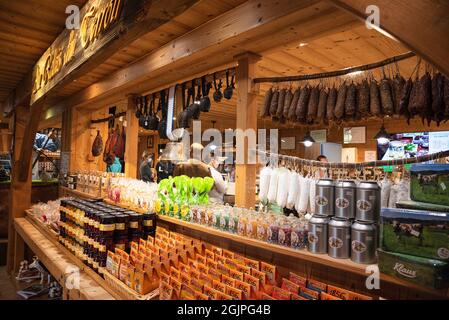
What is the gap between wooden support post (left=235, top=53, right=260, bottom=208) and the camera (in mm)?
2707

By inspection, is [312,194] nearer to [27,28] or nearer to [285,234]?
[285,234]

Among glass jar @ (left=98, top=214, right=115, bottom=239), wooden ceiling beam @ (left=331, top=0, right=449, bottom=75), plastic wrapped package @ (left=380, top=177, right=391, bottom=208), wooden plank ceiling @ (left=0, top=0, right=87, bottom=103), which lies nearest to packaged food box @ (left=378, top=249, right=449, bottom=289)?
plastic wrapped package @ (left=380, top=177, right=391, bottom=208)

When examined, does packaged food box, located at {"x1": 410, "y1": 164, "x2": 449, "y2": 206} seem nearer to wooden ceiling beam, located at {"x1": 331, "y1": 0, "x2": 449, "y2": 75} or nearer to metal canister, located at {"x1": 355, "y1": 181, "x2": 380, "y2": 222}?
metal canister, located at {"x1": 355, "y1": 181, "x2": 380, "y2": 222}

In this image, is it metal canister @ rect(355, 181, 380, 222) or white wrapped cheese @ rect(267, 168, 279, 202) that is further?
white wrapped cheese @ rect(267, 168, 279, 202)

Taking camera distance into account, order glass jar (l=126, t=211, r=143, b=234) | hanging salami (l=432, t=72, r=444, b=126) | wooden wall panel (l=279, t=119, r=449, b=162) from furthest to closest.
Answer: wooden wall panel (l=279, t=119, r=449, b=162) → glass jar (l=126, t=211, r=143, b=234) → hanging salami (l=432, t=72, r=444, b=126)

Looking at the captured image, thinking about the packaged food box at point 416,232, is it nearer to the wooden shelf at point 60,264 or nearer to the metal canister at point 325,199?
the metal canister at point 325,199

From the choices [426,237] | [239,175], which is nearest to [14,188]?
[239,175]

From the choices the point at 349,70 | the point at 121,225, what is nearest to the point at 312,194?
the point at 349,70

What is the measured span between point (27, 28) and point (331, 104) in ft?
9.47

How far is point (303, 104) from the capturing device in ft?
7.43

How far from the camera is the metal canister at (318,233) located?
1.57m

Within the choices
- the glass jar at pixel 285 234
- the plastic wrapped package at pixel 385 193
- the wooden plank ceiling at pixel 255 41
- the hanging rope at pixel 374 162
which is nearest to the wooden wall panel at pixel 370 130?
the wooden plank ceiling at pixel 255 41

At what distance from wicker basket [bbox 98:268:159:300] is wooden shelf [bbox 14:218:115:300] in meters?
0.06

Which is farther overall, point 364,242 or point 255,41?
point 255,41
